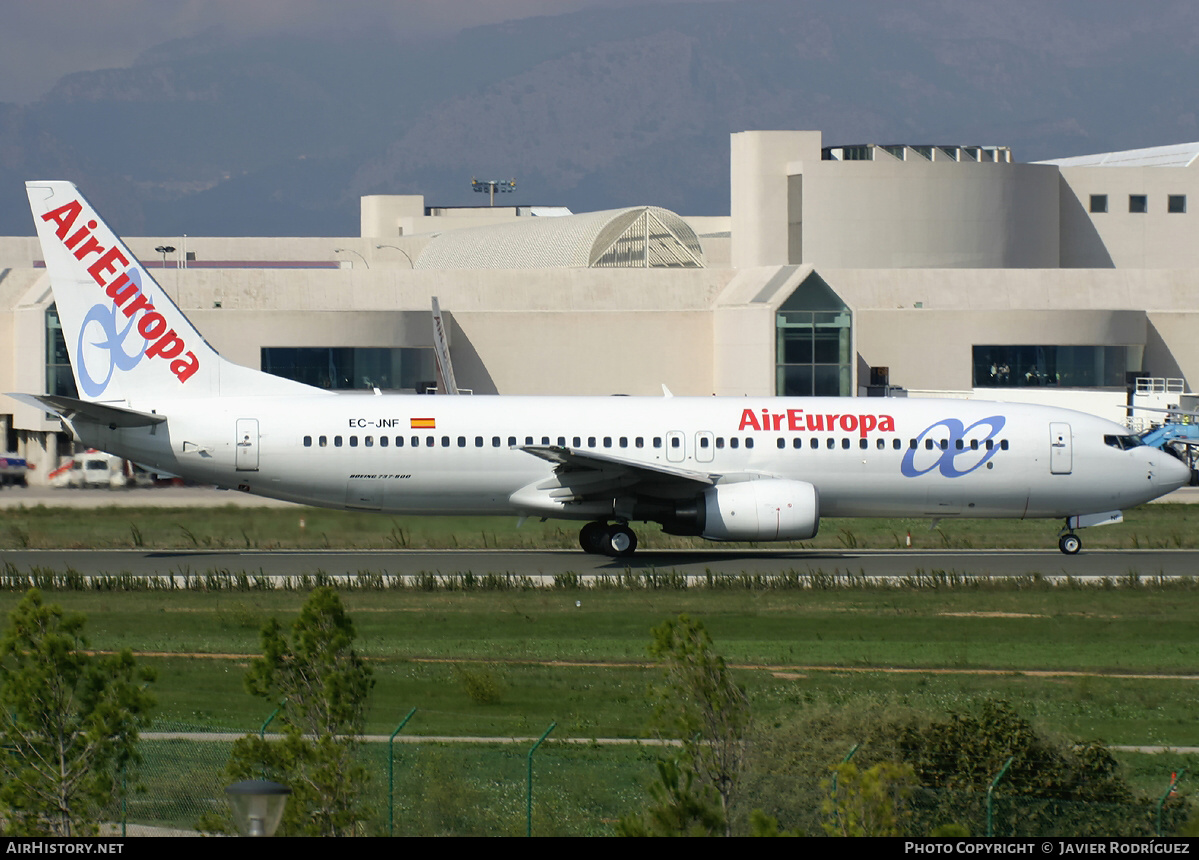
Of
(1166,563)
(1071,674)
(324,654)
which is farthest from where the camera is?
(1166,563)

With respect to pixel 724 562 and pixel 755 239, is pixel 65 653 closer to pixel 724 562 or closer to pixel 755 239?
pixel 724 562

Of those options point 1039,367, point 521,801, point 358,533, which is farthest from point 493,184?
point 521,801

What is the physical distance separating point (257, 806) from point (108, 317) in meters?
29.3

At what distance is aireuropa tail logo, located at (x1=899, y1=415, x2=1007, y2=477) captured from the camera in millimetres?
37125

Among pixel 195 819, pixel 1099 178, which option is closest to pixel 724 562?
pixel 195 819

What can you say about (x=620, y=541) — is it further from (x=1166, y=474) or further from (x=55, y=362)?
(x=55, y=362)

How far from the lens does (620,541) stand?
3662 cm

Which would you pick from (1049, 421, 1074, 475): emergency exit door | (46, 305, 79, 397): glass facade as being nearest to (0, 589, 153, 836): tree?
(1049, 421, 1074, 475): emergency exit door

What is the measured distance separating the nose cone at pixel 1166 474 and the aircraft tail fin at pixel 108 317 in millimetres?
23309

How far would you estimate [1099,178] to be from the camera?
3996 inches

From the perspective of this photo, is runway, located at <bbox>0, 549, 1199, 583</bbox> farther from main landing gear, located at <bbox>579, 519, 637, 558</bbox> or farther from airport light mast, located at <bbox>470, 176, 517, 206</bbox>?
airport light mast, located at <bbox>470, 176, 517, 206</bbox>

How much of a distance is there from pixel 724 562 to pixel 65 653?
24.3m

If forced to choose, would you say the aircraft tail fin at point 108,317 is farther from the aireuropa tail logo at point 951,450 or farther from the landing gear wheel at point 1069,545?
the landing gear wheel at point 1069,545

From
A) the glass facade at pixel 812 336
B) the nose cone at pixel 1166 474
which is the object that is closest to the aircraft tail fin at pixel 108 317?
the nose cone at pixel 1166 474
